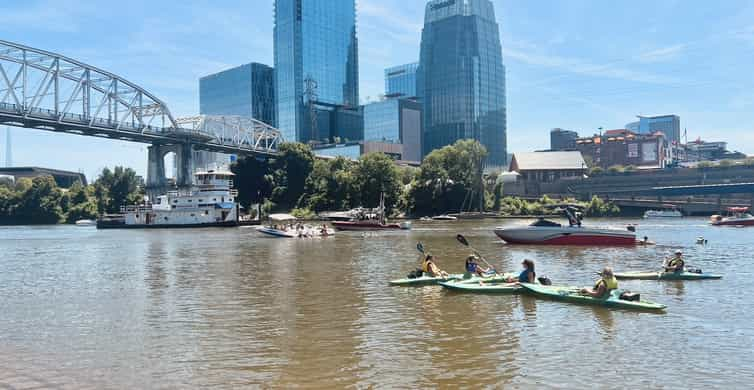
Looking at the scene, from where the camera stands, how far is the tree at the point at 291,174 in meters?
149

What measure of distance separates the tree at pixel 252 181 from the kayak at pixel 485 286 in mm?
129623

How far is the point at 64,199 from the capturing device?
158 metres

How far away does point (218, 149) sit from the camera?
162m

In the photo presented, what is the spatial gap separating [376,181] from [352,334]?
112m

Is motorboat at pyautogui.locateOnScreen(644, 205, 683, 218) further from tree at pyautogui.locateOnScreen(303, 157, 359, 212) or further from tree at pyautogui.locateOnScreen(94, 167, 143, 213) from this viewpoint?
tree at pyautogui.locateOnScreen(94, 167, 143, 213)

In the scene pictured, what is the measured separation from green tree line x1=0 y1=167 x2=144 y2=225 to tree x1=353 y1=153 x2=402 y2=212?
205ft

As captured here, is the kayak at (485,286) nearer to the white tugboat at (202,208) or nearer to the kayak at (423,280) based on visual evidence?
the kayak at (423,280)

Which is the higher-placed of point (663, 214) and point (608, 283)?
point (608, 283)

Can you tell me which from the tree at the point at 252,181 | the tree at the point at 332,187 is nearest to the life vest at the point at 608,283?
the tree at the point at 332,187

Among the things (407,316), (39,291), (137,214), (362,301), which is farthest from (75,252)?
(137,214)

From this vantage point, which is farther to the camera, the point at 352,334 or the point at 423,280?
the point at 423,280

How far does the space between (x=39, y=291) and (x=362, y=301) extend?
17458 mm

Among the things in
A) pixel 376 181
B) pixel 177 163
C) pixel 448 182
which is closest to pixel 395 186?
pixel 376 181

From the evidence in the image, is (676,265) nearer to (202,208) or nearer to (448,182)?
(202,208)
